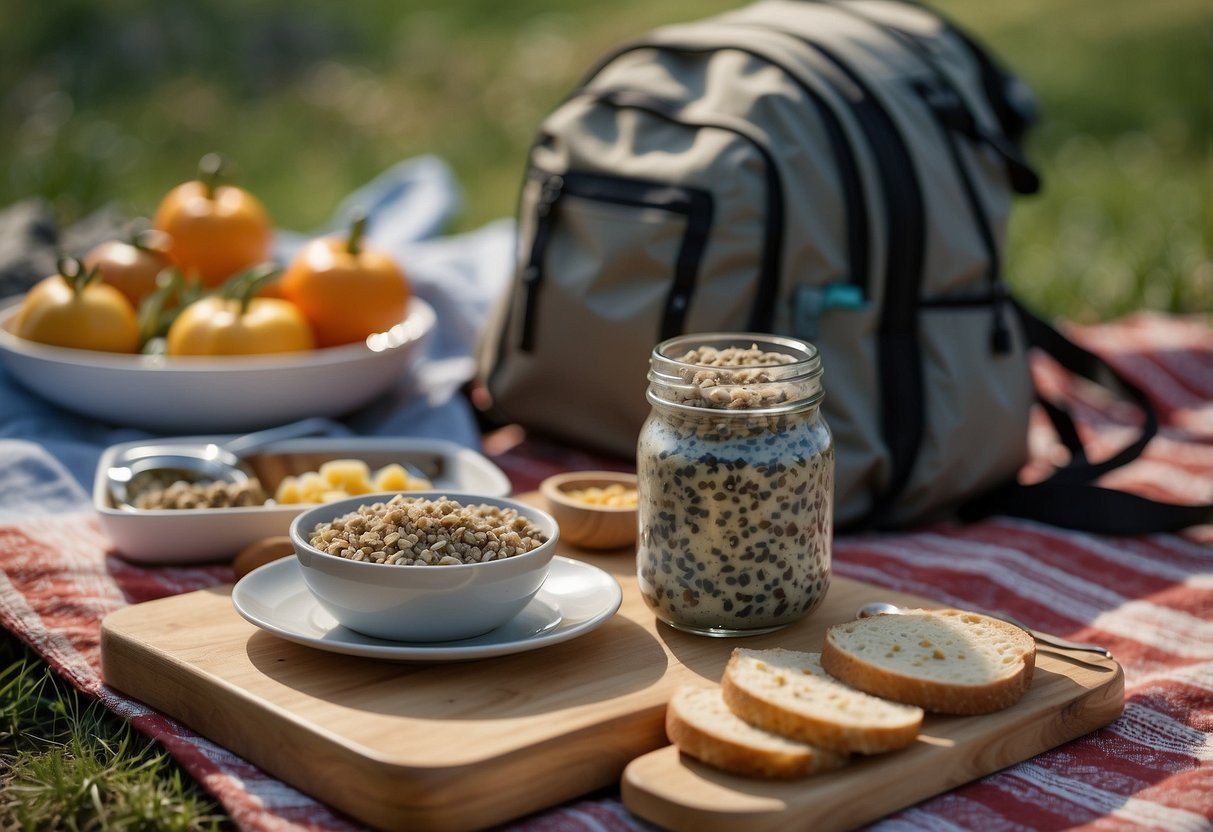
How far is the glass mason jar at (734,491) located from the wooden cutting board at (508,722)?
2.5 inches

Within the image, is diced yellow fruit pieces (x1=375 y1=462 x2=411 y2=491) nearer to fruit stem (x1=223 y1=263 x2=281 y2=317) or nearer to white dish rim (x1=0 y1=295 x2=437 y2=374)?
white dish rim (x1=0 y1=295 x2=437 y2=374)

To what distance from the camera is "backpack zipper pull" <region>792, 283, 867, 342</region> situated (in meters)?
2.37

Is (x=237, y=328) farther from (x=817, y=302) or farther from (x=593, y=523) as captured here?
(x=817, y=302)

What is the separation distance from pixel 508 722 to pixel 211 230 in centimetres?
171

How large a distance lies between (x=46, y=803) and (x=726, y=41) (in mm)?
1739

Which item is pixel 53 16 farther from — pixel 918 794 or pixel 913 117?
pixel 918 794

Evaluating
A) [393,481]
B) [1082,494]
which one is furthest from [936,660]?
[1082,494]

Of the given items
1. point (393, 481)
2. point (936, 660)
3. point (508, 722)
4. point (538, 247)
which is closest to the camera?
point (508, 722)

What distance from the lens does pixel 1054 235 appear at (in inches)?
210

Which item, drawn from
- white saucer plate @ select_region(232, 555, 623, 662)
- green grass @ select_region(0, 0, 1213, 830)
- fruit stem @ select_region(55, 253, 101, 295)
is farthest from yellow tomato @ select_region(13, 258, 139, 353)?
green grass @ select_region(0, 0, 1213, 830)

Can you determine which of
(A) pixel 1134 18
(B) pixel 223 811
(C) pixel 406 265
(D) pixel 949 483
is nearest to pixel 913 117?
(D) pixel 949 483

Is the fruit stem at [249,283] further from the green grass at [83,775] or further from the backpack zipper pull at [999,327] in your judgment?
the backpack zipper pull at [999,327]

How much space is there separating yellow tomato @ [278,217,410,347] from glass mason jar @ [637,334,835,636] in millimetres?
1128

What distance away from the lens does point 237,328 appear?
2541 mm
